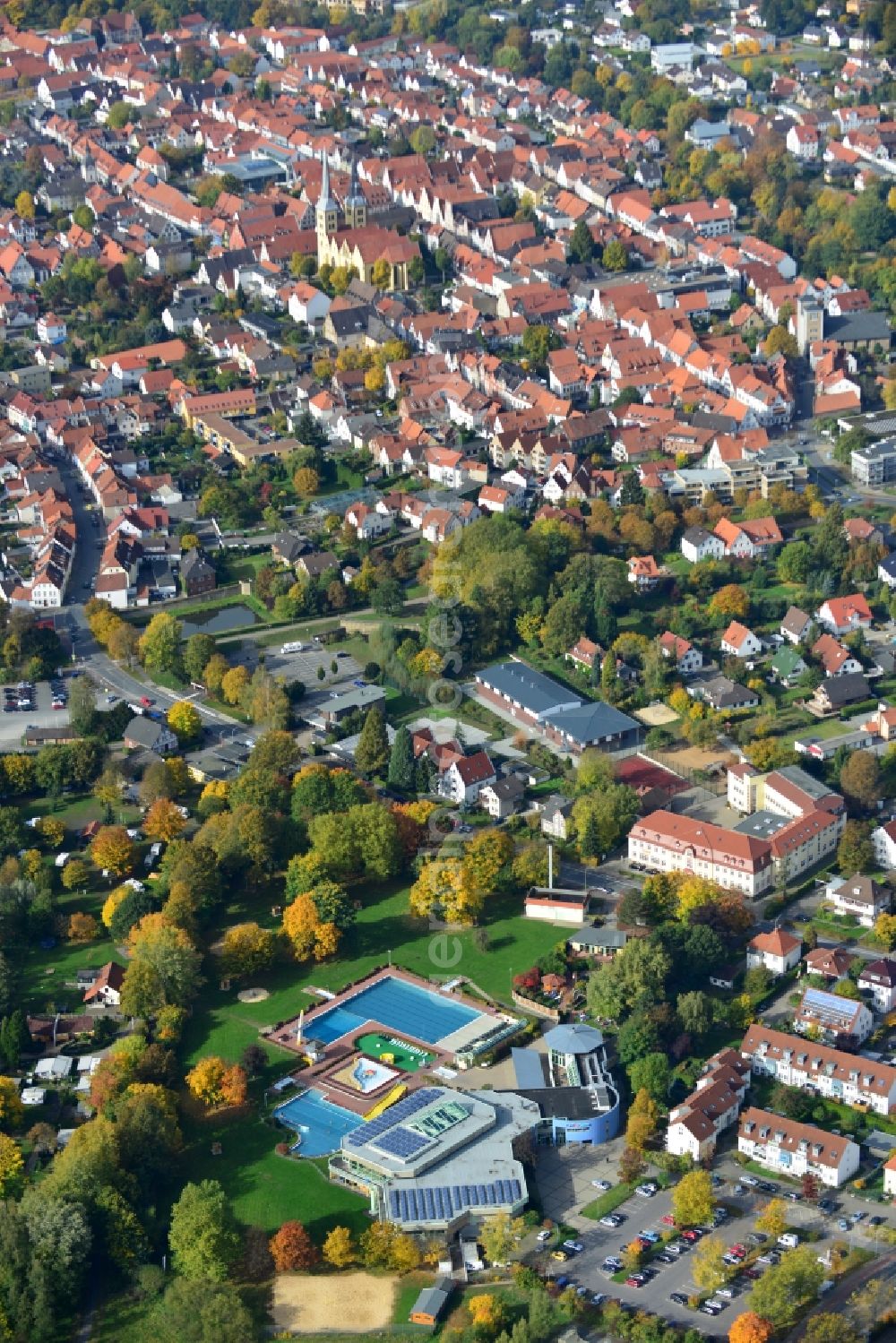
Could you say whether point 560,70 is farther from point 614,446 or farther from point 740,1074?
point 740,1074

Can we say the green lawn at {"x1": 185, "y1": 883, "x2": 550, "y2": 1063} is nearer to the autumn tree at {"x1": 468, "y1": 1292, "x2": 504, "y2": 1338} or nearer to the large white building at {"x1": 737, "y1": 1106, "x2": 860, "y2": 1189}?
the large white building at {"x1": 737, "y1": 1106, "x2": 860, "y2": 1189}

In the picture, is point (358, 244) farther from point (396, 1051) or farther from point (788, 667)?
point (396, 1051)

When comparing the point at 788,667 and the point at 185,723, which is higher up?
the point at 788,667

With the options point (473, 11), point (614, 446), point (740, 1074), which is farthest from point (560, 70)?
point (740, 1074)

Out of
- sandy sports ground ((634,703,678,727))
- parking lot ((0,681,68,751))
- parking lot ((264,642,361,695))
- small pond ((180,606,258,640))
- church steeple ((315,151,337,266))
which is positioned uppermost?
church steeple ((315,151,337,266))

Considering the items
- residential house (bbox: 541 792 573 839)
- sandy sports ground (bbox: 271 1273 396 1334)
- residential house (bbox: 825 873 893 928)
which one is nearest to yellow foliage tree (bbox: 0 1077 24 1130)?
sandy sports ground (bbox: 271 1273 396 1334)

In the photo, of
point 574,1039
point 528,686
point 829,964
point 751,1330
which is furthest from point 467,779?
point 751,1330
